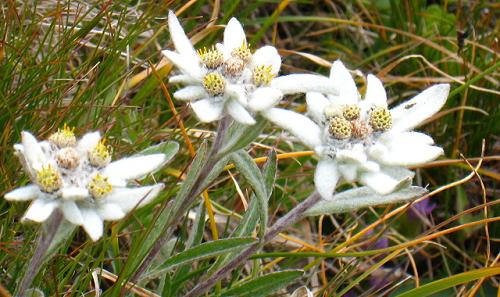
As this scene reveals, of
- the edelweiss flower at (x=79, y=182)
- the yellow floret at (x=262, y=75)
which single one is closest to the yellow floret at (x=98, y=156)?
the edelweiss flower at (x=79, y=182)

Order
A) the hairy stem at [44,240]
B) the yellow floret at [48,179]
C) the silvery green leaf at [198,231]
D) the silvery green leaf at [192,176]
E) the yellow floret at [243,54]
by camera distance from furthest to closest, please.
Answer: the silvery green leaf at [198,231] → the silvery green leaf at [192,176] → the yellow floret at [243,54] → the hairy stem at [44,240] → the yellow floret at [48,179]

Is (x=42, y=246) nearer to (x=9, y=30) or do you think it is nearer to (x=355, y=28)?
(x=9, y=30)

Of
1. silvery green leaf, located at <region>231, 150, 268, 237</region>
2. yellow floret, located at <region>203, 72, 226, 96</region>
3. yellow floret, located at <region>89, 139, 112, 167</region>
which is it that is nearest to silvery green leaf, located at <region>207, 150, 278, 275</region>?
silvery green leaf, located at <region>231, 150, 268, 237</region>

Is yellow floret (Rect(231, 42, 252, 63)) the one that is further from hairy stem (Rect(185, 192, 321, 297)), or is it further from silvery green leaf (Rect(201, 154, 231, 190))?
hairy stem (Rect(185, 192, 321, 297))

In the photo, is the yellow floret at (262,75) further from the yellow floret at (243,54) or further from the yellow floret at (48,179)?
the yellow floret at (48,179)

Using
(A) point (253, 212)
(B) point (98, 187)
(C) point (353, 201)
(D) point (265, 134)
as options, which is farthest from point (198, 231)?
(D) point (265, 134)

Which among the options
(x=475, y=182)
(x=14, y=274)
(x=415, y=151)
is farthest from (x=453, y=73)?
(x=14, y=274)
